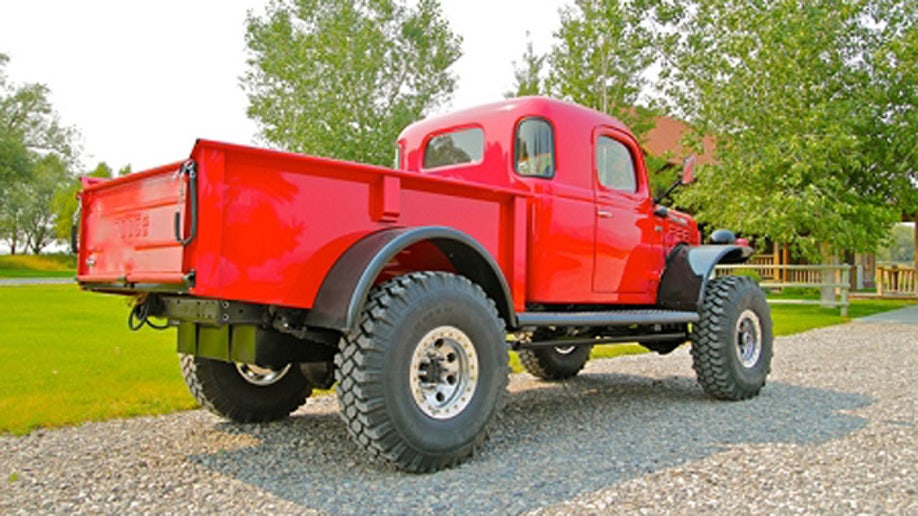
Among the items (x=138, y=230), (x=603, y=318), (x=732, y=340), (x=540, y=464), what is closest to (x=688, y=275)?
(x=732, y=340)

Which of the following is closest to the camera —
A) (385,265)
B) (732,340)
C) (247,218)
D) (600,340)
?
(247,218)

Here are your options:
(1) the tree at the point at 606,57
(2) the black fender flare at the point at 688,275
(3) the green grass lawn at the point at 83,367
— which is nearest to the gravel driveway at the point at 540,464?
(3) the green grass lawn at the point at 83,367

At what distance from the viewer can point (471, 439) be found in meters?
3.92

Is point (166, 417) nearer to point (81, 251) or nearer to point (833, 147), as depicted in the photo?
point (81, 251)

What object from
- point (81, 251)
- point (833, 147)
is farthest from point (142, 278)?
point (833, 147)

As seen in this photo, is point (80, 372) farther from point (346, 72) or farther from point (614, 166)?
point (346, 72)

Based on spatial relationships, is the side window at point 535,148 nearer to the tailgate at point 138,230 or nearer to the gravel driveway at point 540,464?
the gravel driveway at point 540,464

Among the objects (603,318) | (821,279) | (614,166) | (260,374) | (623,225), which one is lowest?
(260,374)

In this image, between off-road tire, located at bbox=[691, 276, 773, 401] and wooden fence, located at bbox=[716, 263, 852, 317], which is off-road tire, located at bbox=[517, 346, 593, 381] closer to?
off-road tire, located at bbox=[691, 276, 773, 401]

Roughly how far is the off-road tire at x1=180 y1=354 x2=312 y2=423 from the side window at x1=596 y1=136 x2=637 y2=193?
107 inches

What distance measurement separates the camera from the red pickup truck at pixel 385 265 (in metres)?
3.44

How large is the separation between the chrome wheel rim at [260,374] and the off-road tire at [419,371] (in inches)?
57.8

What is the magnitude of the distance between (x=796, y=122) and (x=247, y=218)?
16.2 metres

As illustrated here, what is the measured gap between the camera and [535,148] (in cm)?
511
